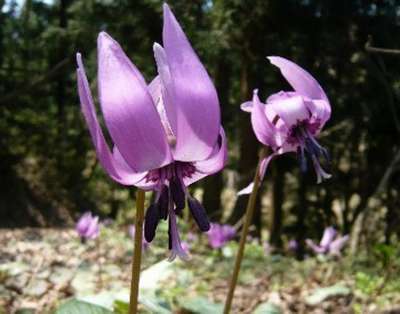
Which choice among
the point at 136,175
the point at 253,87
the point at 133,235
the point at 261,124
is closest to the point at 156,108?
the point at 136,175

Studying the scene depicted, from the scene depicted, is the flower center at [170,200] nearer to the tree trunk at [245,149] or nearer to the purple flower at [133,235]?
the purple flower at [133,235]

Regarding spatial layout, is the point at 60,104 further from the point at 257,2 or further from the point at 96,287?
the point at 96,287

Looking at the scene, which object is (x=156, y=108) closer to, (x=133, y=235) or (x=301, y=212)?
(x=133, y=235)

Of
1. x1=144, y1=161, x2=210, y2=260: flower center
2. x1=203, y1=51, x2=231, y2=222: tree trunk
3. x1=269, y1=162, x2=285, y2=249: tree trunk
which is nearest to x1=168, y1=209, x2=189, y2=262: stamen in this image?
x1=144, y1=161, x2=210, y2=260: flower center

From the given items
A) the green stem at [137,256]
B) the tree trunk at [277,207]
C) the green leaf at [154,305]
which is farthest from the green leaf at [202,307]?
the tree trunk at [277,207]

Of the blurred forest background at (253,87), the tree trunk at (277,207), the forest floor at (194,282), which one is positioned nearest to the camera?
the forest floor at (194,282)

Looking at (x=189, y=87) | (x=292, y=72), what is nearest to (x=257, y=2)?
(x=292, y=72)
